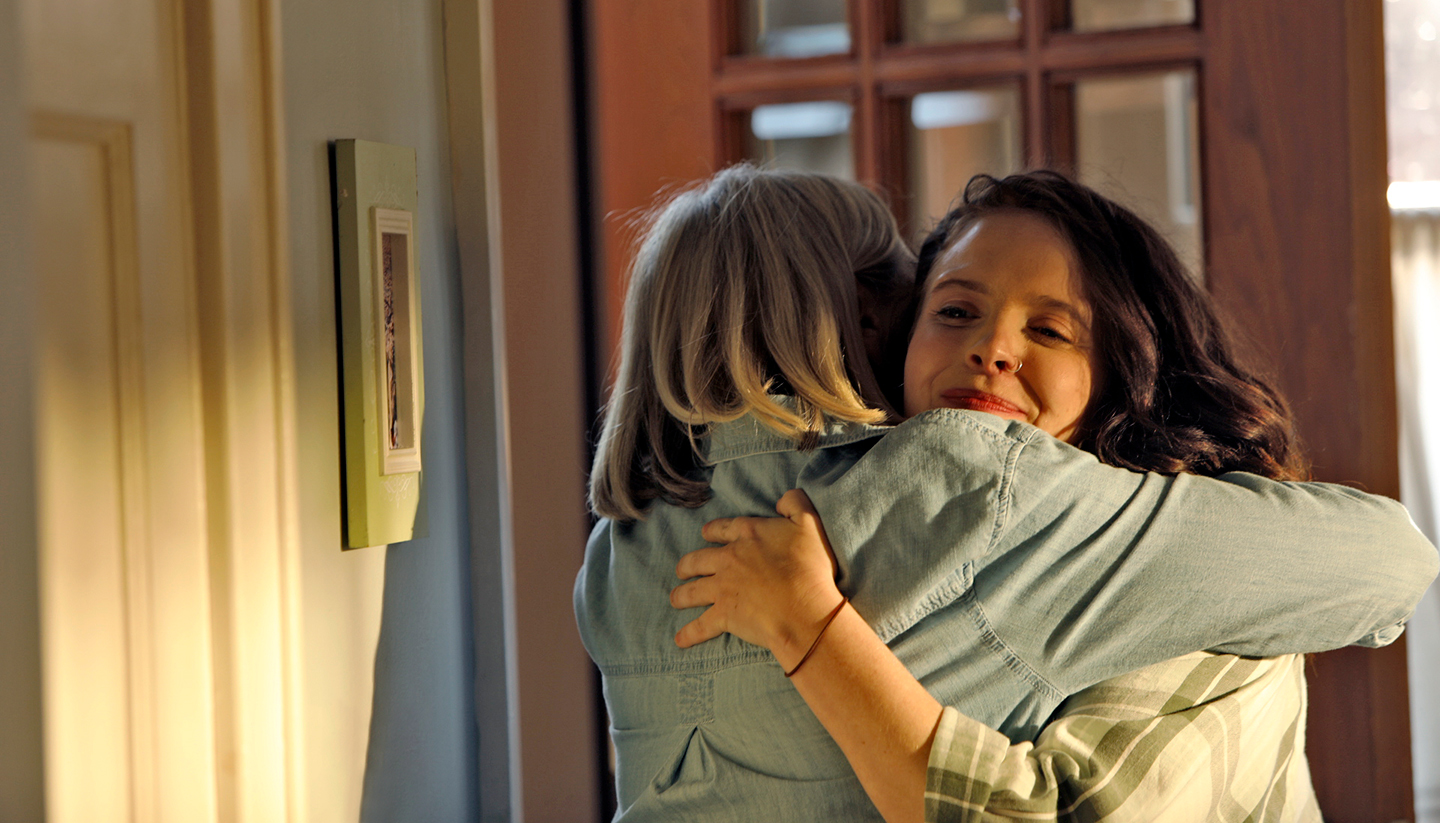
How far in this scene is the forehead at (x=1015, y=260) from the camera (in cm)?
99

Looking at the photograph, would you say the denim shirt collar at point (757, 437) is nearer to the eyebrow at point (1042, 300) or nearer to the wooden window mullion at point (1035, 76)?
the eyebrow at point (1042, 300)

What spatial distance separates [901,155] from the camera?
133cm

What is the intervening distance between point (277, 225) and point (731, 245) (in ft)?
1.30

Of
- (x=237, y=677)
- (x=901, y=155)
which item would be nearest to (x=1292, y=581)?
(x=901, y=155)

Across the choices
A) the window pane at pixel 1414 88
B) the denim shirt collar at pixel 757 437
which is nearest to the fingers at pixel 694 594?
the denim shirt collar at pixel 757 437

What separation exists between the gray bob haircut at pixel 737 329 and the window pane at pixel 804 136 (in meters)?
0.26

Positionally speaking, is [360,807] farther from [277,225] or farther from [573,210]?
[573,210]

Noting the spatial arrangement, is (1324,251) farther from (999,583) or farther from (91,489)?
(91,489)

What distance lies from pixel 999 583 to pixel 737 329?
1.03 feet

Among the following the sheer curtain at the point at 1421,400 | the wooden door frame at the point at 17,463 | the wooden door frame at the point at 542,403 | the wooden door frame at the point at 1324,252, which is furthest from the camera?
the sheer curtain at the point at 1421,400

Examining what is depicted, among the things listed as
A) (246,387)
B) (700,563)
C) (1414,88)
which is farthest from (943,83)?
(1414,88)

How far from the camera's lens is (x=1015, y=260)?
100cm

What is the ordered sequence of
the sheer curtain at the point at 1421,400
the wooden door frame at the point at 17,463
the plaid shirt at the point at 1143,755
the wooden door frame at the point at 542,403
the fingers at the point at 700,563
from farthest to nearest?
the sheer curtain at the point at 1421,400, the wooden door frame at the point at 542,403, the fingers at the point at 700,563, the plaid shirt at the point at 1143,755, the wooden door frame at the point at 17,463

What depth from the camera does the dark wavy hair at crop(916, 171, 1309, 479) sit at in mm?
1014
